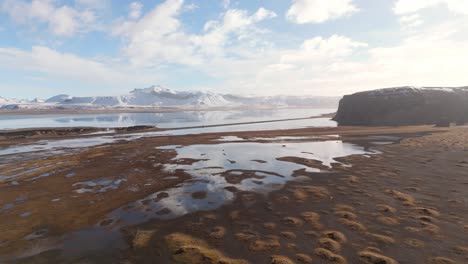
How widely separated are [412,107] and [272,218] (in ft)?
192

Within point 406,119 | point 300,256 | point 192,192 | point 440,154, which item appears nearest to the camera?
point 300,256

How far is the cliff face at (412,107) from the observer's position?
52.9 metres

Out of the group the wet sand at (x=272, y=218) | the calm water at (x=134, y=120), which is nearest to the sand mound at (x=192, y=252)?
the wet sand at (x=272, y=218)

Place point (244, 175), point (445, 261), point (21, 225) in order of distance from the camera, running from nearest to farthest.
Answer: point (445, 261), point (21, 225), point (244, 175)

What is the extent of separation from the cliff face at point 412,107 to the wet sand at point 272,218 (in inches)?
1623

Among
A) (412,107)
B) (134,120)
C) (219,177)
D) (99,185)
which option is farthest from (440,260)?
(134,120)

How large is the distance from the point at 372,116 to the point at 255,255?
6055cm

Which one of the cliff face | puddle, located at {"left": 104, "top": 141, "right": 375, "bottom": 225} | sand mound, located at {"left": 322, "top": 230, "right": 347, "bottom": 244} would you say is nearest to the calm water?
the cliff face

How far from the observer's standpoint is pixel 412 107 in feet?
180

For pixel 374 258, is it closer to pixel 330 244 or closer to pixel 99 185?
pixel 330 244

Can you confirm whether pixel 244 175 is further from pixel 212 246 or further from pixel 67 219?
pixel 67 219

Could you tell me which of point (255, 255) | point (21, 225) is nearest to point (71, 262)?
point (21, 225)

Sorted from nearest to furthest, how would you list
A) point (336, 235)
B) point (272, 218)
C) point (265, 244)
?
point (265, 244)
point (336, 235)
point (272, 218)

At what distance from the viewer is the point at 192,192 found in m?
14.1
